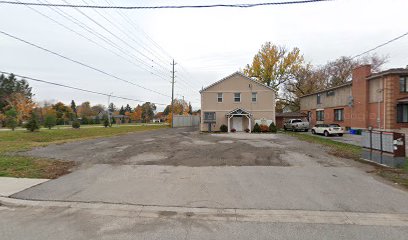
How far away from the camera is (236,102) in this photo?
99.7 ft

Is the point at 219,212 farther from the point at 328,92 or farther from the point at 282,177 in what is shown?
the point at 328,92

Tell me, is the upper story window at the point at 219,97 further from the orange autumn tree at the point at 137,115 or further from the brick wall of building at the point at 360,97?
the orange autumn tree at the point at 137,115

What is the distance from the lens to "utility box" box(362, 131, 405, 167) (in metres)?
7.99

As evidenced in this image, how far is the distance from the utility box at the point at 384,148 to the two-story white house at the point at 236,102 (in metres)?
20.3

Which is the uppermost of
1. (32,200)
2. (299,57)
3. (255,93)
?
(299,57)

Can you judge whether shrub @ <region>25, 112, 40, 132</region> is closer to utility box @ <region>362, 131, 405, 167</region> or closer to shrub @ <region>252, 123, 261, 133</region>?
shrub @ <region>252, 123, 261, 133</region>

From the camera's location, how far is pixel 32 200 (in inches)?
204

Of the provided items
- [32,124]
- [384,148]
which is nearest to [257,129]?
[384,148]

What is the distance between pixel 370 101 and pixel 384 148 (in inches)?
745

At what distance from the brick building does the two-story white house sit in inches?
330

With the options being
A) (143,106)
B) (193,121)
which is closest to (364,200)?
(193,121)

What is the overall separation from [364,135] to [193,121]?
4475cm

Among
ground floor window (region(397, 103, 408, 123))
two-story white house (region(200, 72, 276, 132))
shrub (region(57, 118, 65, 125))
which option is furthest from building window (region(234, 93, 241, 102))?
shrub (region(57, 118, 65, 125))

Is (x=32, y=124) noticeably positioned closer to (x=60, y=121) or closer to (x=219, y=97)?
(x=219, y=97)
